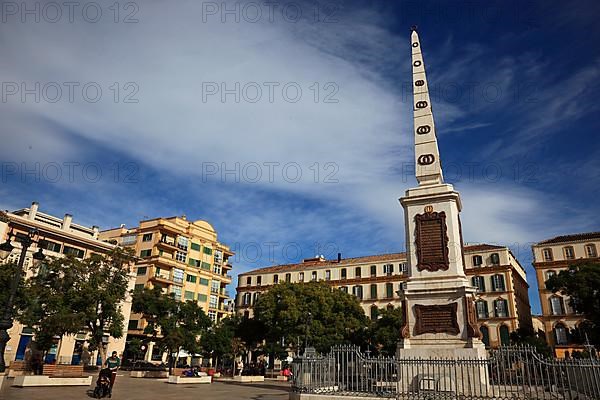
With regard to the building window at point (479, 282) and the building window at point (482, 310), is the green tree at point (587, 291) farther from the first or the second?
the building window at point (479, 282)

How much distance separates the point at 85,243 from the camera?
41031 mm

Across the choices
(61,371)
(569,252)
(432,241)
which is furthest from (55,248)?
(569,252)

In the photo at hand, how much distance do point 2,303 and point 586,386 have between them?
89.1 ft

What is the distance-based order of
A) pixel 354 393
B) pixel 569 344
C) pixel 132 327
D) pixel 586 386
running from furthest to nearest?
1. pixel 132 327
2. pixel 569 344
3. pixel 354 393
4. pixel 586 386

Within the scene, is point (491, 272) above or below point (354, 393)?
above

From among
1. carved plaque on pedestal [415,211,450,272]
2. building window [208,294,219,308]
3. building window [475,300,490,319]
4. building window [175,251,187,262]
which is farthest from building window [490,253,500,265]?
carved plaque on pedestal [415,211,450,272]

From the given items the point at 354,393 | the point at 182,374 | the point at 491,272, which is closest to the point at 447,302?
the point at 354,393

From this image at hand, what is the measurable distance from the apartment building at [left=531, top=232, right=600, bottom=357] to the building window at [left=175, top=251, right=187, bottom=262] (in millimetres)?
41620

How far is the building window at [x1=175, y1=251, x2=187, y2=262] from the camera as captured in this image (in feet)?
175

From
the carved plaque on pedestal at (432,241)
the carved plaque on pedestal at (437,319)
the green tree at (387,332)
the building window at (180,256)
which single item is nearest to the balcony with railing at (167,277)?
the building window at (180,256)

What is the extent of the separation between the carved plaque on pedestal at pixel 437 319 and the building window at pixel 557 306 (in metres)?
41.6

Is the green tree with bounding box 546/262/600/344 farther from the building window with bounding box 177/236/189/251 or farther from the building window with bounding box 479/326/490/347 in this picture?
the building window with bounding box 177/236/189/251

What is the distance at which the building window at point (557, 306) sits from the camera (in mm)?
47094

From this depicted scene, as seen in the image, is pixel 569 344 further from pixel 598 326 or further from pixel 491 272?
pixel 598 326
